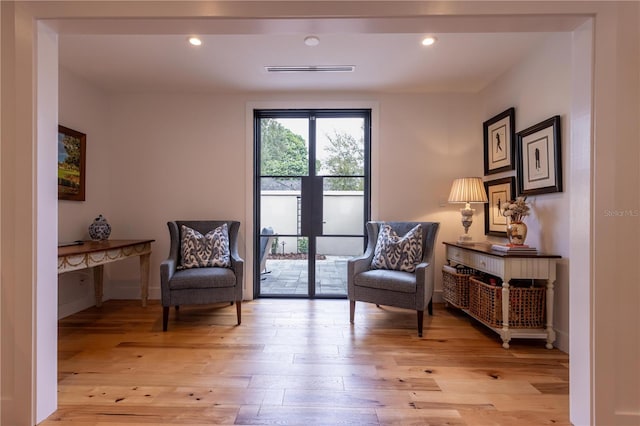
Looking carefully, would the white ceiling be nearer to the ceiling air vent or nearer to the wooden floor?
the ceiling air vent

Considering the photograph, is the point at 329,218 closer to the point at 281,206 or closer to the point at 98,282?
the point at 281,206

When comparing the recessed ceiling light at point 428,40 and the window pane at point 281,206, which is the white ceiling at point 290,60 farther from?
the window pane at point 281,206

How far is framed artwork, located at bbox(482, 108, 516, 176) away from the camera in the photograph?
2.89m

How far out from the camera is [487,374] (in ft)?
6.43

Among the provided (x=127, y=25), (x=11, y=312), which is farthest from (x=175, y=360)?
(x=127, y=25)

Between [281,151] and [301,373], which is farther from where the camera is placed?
[281,151]

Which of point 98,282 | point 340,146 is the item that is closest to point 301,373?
point 340,146

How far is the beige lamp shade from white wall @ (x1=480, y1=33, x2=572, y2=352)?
311 mm

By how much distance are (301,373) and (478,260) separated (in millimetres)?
1763

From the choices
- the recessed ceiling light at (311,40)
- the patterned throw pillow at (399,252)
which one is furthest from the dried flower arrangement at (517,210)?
the recessed ceiling light at (311,40)

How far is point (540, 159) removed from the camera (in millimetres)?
2504

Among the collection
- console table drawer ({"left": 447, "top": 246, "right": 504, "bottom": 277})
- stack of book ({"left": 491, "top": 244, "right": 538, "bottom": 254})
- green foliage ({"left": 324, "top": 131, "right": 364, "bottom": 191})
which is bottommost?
console table drawer ({"left": 447, "top": 246, "right": 504, "bottom": 277})

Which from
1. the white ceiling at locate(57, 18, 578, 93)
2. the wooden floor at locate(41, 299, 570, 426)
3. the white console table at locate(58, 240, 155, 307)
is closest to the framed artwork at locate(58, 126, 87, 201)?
the white console table at locate(58, 240, 155, 307)

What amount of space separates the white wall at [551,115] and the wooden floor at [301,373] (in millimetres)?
498
